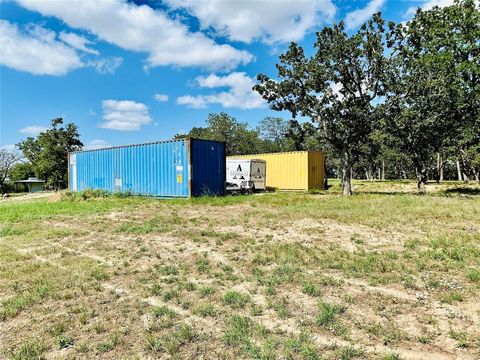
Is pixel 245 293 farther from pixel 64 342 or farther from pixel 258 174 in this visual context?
pixel 258 174

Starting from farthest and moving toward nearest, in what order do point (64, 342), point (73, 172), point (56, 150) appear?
point (56, 150) < point (73, 172) < point (64, 342)

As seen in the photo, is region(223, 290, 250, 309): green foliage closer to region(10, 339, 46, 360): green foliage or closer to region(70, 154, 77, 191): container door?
region(10, 339, 46, 360): green foliage

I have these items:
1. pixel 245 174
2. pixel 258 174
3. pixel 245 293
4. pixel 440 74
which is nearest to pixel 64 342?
pixel 245 293

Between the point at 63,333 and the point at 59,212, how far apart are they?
1124 centimetres

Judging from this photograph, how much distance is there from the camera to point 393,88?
20.7 meters

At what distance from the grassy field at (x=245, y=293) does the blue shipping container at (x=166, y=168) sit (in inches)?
362

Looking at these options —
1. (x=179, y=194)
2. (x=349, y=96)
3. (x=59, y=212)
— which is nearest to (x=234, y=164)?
(x=179, y=194)

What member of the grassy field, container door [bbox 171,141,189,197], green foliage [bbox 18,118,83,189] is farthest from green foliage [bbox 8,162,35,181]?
the grassy field

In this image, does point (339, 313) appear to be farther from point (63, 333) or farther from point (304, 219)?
point (304, 219)

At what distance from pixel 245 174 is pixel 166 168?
6848mm

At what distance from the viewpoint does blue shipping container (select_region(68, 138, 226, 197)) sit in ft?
60.5

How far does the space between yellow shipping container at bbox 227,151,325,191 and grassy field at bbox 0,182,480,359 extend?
1747 centimetres

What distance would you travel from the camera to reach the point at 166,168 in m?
19.2

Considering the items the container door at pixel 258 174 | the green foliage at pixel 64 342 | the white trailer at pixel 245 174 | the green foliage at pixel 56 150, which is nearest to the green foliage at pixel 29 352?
the green foliage at pixel 64 342
